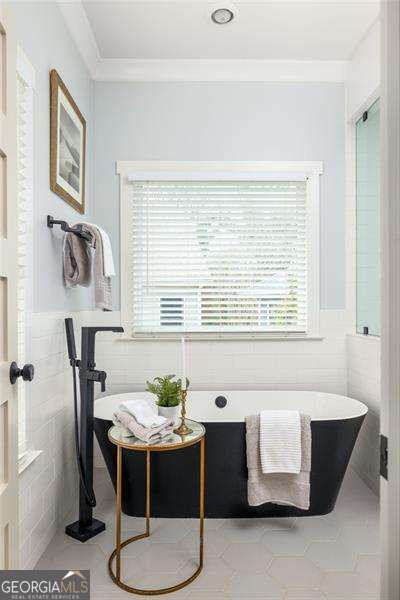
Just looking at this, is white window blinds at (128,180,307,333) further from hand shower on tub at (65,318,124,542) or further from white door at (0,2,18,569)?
white door at (0,2,18,569)

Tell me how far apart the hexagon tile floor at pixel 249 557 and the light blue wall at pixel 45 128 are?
1.26m

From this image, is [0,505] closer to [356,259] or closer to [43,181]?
[43,181]

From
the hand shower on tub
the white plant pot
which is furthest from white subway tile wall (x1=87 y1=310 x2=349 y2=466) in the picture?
the white plant pot

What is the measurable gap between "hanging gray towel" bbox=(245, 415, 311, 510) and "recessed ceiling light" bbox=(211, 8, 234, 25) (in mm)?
2391

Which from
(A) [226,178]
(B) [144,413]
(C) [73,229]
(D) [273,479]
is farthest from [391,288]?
(A) [226,178]

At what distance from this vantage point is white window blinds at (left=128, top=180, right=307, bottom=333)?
3.32 meters

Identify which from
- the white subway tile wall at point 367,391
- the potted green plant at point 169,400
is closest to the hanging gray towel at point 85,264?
the potted green plant at point 169,400

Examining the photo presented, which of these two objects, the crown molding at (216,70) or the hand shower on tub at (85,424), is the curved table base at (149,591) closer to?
the hand shower on tub at (85,424)

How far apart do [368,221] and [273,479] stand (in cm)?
188

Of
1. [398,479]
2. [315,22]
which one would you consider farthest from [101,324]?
[398,479]

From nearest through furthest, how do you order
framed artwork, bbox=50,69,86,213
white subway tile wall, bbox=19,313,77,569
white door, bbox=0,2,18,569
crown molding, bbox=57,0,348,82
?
white door, bbox=0,2,18,569 < white subway tile wall, bbox=19,313,77,569 < framed artwork, bbox=50,69,86,213 < crown molding, bbox=57,0,348,82

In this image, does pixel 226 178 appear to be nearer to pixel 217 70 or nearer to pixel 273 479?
pixel 217 70

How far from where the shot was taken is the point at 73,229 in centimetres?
245

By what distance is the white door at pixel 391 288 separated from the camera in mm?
772
